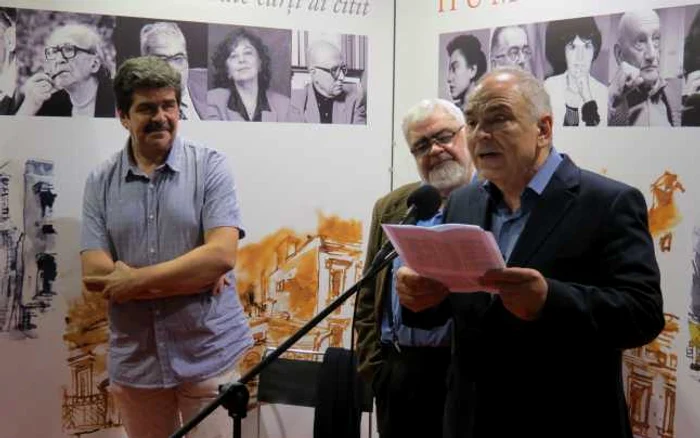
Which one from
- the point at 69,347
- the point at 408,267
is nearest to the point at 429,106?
the point at 408,267

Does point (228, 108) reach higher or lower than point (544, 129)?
higher

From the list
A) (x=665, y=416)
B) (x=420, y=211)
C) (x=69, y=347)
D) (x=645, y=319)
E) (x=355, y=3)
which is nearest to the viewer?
(x=645, y=319)

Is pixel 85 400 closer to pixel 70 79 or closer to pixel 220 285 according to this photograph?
pixel 220 285

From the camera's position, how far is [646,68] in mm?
2695

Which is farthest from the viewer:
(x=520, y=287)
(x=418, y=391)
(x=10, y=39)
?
(x=10, y=39)

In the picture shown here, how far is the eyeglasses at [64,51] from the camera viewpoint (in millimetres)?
3104

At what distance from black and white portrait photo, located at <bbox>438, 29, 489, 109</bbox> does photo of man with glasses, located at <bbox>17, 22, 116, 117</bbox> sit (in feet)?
4.50

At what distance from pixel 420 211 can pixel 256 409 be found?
195 centimetres

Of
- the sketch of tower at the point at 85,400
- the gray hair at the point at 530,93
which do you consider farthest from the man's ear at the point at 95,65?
the gray hair at the point at 530,93

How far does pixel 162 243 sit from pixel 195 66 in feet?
2.89

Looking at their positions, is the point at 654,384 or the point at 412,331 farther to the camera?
the point at 654,384

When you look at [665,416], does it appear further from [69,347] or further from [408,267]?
[69,347]

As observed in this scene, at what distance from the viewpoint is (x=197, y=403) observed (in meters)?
2.79

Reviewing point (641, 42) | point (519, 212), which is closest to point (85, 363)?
point (519, 212)
